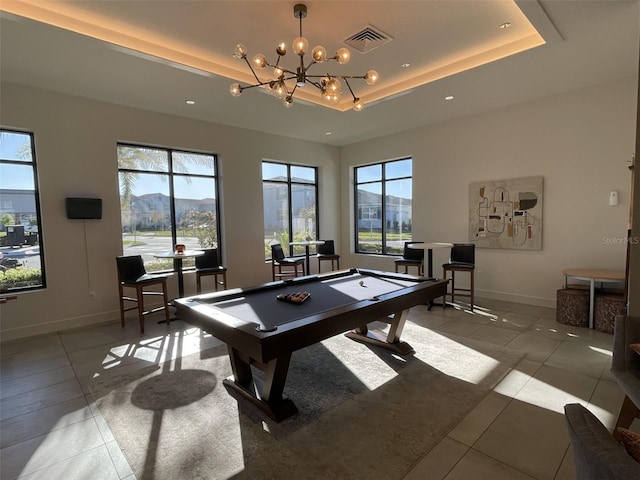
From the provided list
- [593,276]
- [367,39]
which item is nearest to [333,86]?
[367,39]

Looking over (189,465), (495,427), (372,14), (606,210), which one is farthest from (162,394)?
(606,210)

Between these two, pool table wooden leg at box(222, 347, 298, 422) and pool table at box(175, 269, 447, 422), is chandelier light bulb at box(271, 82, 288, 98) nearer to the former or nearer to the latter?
pool table at box(175, 269, 447, 422)

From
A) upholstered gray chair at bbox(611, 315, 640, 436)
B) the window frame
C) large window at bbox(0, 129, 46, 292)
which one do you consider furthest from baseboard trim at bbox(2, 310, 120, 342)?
upholstered gray chair at bbox(611, 315, 640, 436)

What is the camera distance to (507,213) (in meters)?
5.74

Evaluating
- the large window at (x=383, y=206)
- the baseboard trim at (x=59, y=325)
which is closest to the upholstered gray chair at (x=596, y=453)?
the baseboard trim at (x=59, y=325)

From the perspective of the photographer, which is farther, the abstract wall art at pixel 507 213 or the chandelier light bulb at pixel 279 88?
the abstract wall art at pixel 507 213

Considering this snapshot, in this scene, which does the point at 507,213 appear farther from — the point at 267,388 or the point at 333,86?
the point at 267,388

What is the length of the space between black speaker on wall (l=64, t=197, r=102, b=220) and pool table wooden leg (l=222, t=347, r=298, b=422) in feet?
11.2

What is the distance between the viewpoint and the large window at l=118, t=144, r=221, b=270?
5.54m

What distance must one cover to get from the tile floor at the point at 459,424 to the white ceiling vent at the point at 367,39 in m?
3.59

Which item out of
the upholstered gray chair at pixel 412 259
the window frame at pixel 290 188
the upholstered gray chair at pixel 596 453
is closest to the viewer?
the upholstered gray chair at pixel 596 453

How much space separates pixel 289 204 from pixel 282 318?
17.5 feet

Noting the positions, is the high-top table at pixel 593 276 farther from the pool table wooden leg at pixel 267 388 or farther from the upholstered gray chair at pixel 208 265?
the upholstered gray chair at pixel 208 265

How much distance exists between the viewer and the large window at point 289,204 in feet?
24.1
